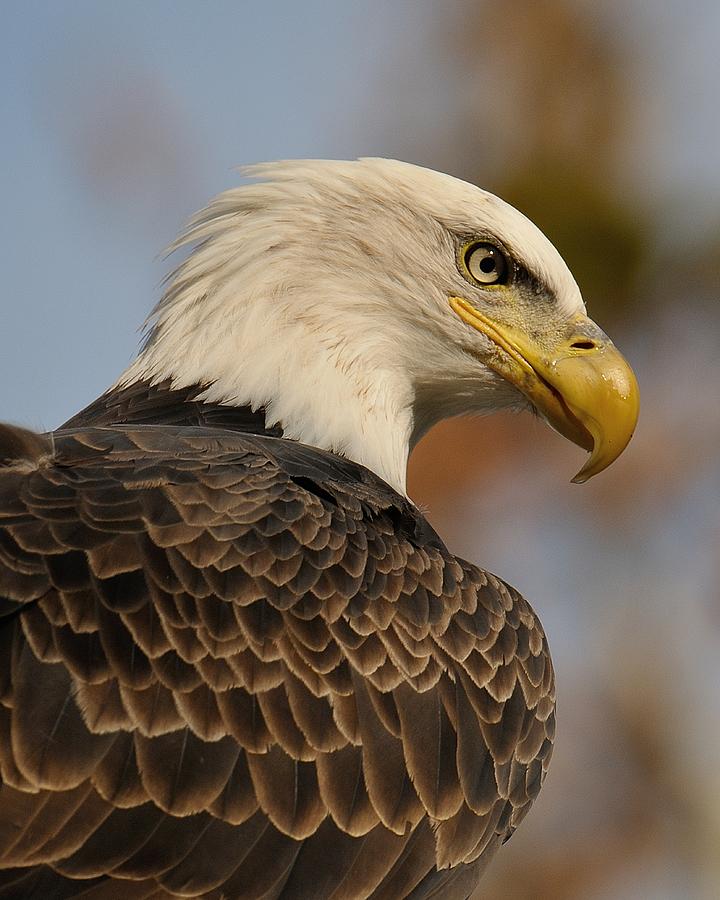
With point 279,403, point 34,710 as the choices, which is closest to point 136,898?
point 34,710

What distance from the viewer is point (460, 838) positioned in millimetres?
4598

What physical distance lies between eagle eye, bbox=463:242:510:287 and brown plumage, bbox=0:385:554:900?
1.55 meters

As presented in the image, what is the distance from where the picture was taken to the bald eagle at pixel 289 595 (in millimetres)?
3775

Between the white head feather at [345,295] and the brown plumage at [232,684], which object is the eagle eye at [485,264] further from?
the brown plumage at [232,684]

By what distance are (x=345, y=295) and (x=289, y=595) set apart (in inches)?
82.8

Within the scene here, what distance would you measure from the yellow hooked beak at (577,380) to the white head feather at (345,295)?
0.09 meters

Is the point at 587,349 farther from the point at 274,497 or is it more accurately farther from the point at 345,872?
the point at 345,872

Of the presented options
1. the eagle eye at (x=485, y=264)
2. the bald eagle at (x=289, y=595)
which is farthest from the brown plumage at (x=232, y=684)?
the eagle eye at (x=485, y=264)

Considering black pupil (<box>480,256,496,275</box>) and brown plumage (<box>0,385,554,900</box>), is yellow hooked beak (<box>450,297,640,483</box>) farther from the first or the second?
brown plumage (<box>0,385,554,900</box>)

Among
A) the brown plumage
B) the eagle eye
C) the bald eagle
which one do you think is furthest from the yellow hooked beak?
the brown plumage

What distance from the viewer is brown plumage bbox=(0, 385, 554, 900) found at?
12.2 ft

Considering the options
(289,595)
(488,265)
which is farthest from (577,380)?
(289,595)

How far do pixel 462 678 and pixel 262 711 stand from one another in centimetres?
81

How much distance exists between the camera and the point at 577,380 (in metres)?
5.81
